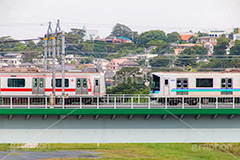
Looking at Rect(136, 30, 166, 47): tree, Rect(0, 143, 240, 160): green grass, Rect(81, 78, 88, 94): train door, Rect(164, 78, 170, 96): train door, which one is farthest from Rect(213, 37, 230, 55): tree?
Rect(164, 78, 170, 96): train door

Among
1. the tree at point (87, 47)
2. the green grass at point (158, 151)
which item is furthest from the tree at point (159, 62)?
the green grass at point (158, 151)

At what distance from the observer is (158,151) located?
195 ft

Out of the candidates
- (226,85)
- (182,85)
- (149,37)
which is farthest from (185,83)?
(149,37)

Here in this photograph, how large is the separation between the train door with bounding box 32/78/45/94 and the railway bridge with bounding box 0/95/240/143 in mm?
10051

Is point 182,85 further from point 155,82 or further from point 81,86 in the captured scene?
point 81,86

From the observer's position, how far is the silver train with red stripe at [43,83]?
43406 millimetres

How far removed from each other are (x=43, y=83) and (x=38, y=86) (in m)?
0.54

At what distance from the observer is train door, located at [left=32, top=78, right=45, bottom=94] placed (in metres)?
43.7

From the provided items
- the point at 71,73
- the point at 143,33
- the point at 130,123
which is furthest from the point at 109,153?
the point at 143,33

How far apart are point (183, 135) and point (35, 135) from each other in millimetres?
10171

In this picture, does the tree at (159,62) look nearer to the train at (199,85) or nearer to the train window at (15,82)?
the train at (199,85)

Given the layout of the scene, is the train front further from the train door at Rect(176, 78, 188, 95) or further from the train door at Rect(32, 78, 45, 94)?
the train door at Rect(32, 78, 45, 94)

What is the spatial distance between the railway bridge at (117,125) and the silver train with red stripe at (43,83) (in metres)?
9.85

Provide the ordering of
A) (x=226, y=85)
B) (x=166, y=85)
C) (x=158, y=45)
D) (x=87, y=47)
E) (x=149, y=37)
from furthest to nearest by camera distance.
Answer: (x=149, y=37)
(x=158, y=45)
(x=87, y=47)
(x=226, y=85)
(x=166, y=85)
